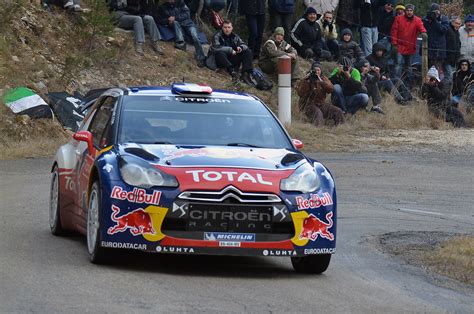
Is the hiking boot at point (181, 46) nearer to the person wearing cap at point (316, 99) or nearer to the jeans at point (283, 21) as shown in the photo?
the jeans at point (283, 21)

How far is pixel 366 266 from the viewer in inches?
423

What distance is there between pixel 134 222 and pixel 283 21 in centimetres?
1904

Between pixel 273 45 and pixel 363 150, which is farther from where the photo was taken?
pixel 273 45

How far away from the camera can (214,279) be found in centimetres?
945

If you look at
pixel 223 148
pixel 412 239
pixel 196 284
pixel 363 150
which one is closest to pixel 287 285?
pixel 196 284

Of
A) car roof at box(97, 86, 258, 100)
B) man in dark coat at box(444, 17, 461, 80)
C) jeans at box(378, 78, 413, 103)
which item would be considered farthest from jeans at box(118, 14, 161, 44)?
car roof at box(97, 86, 258, 100)

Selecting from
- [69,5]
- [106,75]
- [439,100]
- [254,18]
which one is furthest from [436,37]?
[69,5]

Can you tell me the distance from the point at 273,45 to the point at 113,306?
1881cm

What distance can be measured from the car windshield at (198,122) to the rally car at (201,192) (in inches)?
0.5

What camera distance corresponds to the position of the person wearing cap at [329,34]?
28.9 meters

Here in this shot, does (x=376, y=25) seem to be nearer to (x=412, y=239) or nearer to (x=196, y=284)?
(x=412, y=239)

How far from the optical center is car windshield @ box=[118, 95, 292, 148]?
10586 mm

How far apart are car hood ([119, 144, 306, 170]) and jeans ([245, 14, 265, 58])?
16810 mm

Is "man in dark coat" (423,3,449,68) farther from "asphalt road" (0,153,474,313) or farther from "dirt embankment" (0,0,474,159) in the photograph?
"asphalt road" (0,153,474,313)
